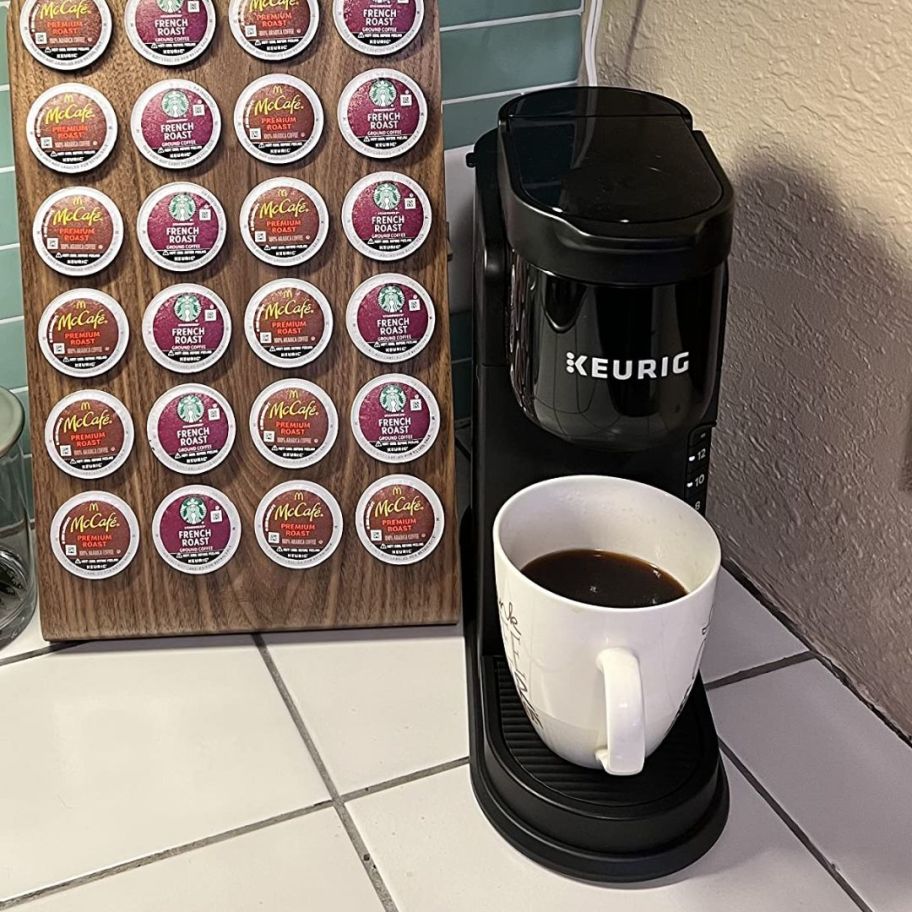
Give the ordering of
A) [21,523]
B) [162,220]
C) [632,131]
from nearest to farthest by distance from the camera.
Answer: [632,131] → [162,220] → [21,523]

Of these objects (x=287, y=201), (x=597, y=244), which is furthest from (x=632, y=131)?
(x=287, y=201)

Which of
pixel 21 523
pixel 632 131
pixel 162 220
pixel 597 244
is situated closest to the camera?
pixel 597 244

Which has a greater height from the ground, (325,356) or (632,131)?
(632,131)

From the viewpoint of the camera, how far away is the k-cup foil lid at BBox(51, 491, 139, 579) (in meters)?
0.86

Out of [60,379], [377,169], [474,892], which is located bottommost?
[474,892]

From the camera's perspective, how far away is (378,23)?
0.81 meters

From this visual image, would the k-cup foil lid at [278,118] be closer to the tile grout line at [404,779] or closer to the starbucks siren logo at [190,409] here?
the starbucks siren logo at [190,409]

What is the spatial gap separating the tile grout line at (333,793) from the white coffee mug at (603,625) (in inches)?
4.8

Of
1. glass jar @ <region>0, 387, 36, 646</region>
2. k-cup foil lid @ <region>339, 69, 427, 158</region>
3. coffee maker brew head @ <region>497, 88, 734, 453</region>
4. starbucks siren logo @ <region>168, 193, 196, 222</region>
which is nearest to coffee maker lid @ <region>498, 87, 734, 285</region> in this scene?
coffee maker brew head @ <region>497, 88, 734, 453</region>

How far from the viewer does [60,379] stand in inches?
33.2

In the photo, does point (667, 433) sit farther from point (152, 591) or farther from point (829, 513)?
point (152, 591)

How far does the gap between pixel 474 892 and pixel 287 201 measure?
17.2 inches

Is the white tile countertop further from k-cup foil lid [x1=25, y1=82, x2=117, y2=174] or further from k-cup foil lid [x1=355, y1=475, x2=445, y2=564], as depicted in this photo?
k-cup foil lid [x1=25, y1=82, x2=117, y2=174]

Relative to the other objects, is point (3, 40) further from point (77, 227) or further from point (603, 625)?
point (603, 625)
